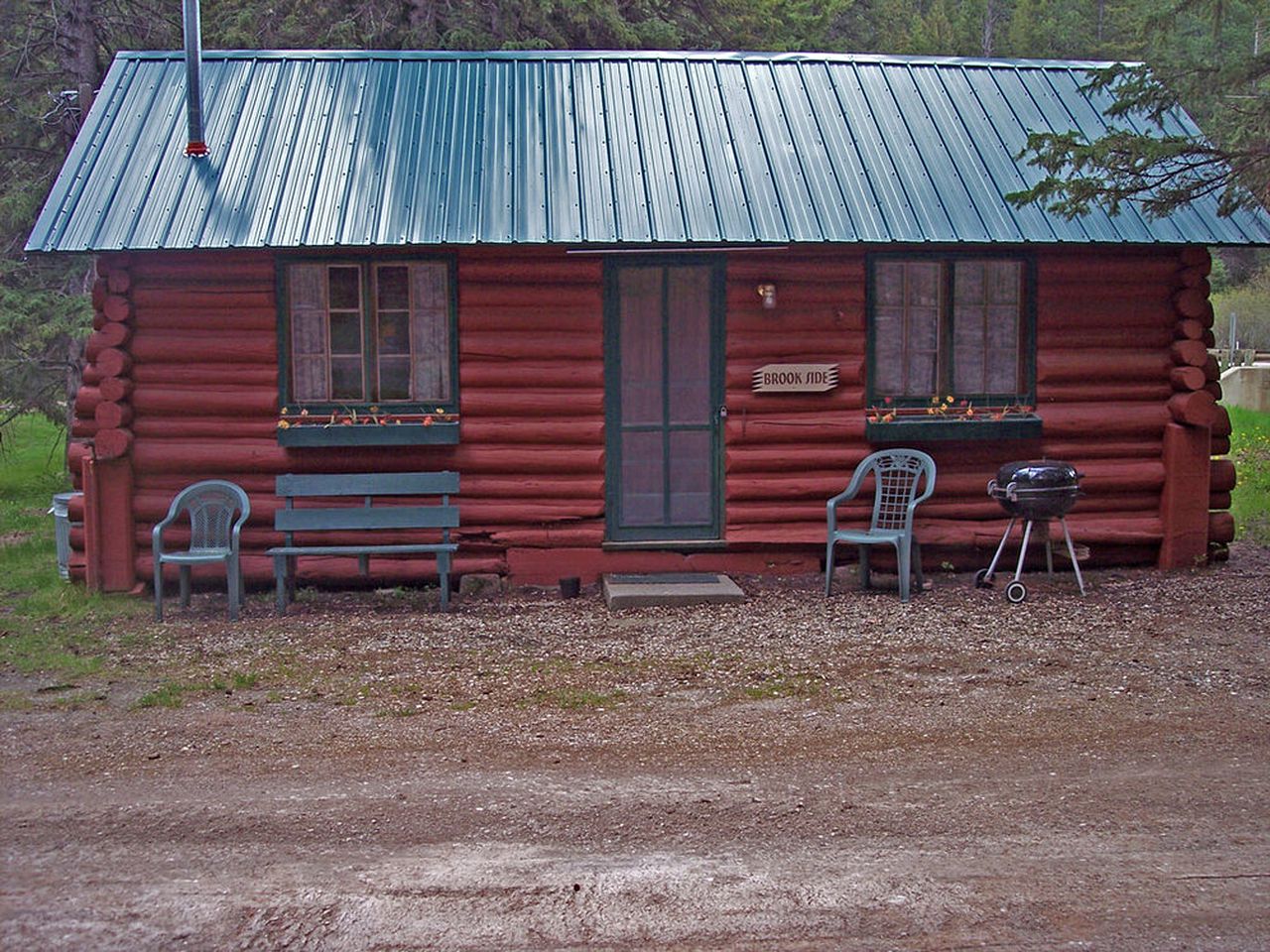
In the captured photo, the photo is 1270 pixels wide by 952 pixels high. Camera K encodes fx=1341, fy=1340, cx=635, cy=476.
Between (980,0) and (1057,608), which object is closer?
(1057,608)

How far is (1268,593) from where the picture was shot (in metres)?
9.75

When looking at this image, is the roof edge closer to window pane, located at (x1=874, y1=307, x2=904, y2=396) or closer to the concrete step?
window pane, located at (x1=874, y1=307, x2=904, y2=396)

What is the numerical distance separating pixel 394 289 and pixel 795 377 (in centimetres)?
312

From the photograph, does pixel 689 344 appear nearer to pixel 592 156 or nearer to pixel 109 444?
pixel 592 156

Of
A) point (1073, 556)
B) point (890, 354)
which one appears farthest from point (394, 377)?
point (1073, 556)

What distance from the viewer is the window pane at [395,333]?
33.3ft

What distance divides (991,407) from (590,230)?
3.42 metres

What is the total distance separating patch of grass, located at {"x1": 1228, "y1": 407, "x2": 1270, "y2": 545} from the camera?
44.1 ft

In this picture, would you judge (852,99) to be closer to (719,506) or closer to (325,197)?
(719,506)

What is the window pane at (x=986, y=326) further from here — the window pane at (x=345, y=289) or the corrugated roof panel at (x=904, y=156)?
the window pane at (x=345, y=289)

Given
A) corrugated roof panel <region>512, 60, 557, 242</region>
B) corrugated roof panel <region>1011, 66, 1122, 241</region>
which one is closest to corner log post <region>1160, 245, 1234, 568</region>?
corrugated roof panel <region>1011, 66, 1122, 241</region>

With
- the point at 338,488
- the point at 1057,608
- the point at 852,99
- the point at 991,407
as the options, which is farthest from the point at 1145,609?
the point at 338,488

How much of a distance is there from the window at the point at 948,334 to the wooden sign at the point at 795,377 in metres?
0.40

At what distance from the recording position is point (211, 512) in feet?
32.7
